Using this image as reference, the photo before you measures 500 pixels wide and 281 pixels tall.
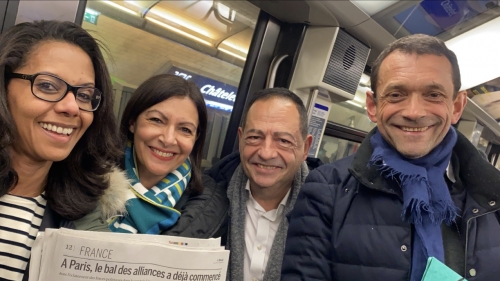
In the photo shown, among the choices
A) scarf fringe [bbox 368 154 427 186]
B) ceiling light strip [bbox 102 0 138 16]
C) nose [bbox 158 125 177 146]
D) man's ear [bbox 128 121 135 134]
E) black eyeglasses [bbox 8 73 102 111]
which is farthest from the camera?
ceiling light strip [bbox 102 0 138 16]

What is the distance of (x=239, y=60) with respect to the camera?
2.62m

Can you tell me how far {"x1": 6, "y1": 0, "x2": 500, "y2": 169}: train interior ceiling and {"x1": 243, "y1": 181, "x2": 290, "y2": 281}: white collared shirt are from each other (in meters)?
0.88

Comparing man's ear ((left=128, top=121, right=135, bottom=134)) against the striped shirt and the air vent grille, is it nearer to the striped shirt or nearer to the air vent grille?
the striped shirt

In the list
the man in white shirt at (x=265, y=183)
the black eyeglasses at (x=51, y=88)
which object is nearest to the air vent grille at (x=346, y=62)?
the man in white shirt at (x=265, y=183)

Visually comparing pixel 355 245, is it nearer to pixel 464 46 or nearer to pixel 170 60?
pixel 170 60

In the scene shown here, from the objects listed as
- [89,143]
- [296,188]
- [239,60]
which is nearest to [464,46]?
[239,60]

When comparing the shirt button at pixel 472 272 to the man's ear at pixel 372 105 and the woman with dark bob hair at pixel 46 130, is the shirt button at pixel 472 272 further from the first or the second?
the woman with dark bob hair at pixel 46 130

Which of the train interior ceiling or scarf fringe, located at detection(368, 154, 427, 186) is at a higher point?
the train interior ceiling

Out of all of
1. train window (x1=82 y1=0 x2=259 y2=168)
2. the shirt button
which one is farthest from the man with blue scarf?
train window (x1=82 y1=0 x2=259 y2=168)

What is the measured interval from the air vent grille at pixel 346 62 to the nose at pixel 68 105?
1.76 meters

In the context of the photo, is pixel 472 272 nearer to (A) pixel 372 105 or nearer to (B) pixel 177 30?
(A) pixel 372 105

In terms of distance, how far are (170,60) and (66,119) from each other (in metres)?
1.24

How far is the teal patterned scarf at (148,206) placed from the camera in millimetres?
1425

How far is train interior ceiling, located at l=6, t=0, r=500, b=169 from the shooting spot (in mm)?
2119
